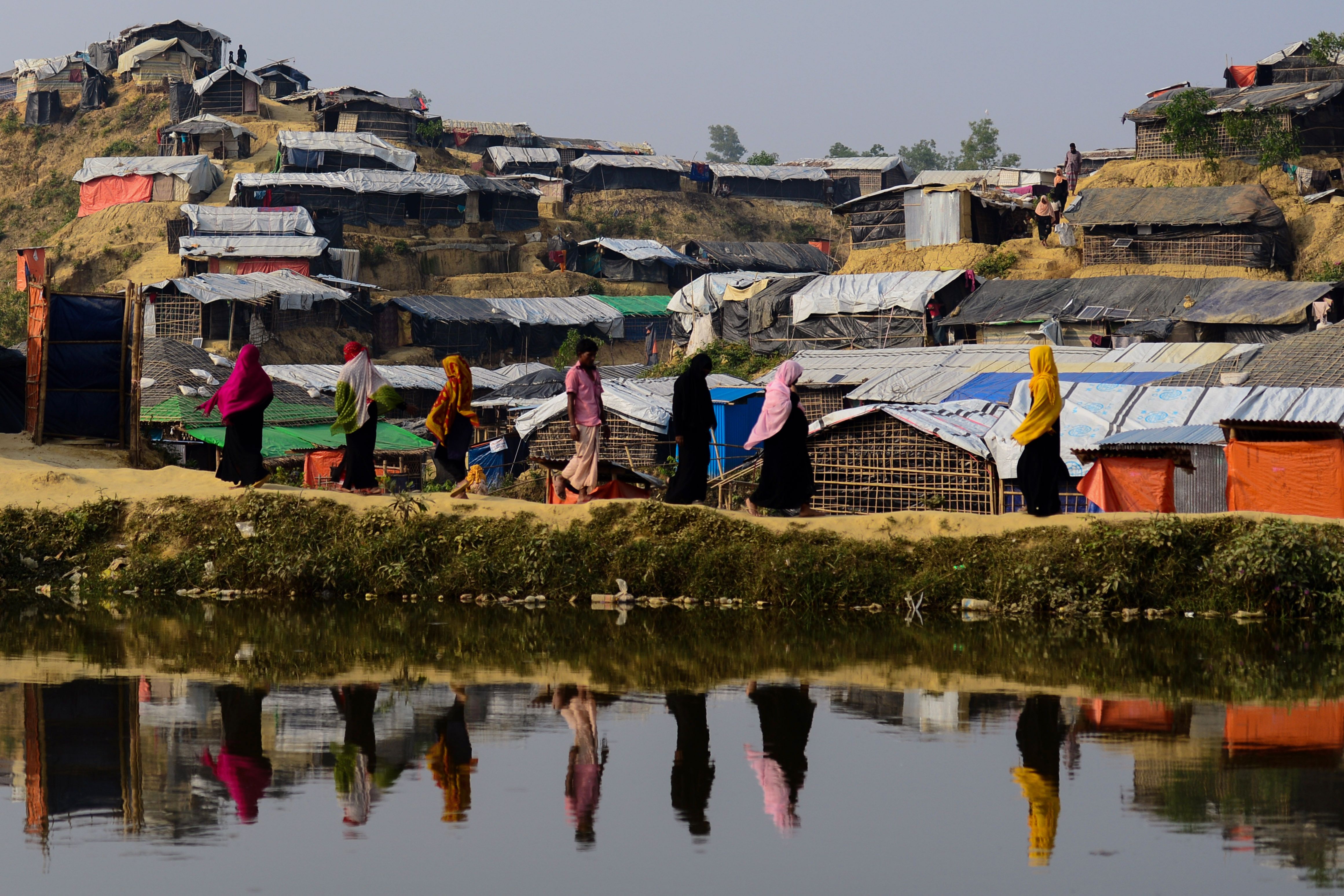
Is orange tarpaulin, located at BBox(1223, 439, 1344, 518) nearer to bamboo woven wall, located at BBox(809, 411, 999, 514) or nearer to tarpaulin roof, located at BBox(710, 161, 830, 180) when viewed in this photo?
bamboo woven wall, located at BBox(809, 411, 999, 514)

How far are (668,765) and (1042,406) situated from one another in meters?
5.82

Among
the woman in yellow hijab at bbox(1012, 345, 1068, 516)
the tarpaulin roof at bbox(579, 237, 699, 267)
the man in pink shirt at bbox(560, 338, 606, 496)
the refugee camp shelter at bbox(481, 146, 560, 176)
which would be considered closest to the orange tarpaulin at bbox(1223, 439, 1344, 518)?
the woman in yellow hijab at bbox(1012, 345, 1068, 516)

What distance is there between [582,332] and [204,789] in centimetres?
4198

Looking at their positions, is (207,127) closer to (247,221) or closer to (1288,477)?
(247,221)

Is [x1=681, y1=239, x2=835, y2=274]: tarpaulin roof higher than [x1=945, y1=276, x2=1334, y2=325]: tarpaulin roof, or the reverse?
[x1=681, y1=239, x2=835, y2=274]: tarpaulin roof

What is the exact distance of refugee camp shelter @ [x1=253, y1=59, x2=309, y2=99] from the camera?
198 ft

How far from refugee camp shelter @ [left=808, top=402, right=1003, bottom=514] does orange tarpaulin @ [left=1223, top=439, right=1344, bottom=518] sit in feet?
18.8

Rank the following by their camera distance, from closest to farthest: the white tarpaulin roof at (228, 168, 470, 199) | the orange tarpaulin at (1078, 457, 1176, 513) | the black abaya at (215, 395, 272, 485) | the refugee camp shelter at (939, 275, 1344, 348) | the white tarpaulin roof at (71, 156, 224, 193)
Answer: the black abaya at (215, 395, 272, 485) < the orange tarpaulin at (1078, 457, 1176, 513) < the refugee camp shelter at (939, 275, 1344, 348) < the white tarpaulin roof at (228, 168, 470, 199) < the white tarpaulin roof at (71, 156, 224, 193)

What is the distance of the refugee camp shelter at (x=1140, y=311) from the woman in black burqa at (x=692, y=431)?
21.9m

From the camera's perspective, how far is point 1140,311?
31938 millimetres

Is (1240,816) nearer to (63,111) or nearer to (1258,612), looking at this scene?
(1258,612)

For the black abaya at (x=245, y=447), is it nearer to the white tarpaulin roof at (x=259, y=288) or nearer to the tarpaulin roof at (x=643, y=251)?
the white tarpaulin roof at (x=259, y=288)

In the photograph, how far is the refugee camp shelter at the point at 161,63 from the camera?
192 feet

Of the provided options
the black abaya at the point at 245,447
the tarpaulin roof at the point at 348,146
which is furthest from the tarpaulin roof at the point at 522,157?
the black abaya at the point at 245,447
